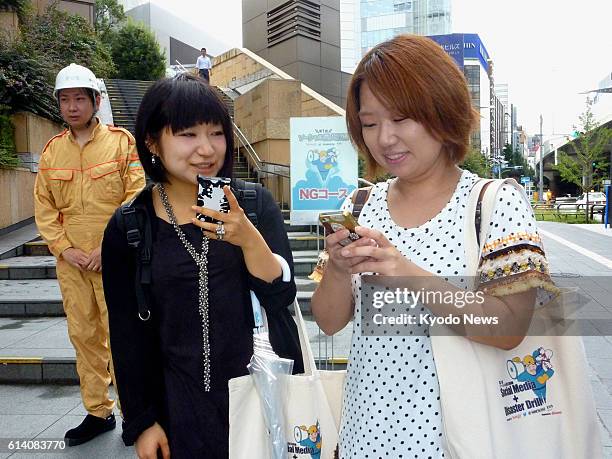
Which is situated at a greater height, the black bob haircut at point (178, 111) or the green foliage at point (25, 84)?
the green foliage at point (25, 84)

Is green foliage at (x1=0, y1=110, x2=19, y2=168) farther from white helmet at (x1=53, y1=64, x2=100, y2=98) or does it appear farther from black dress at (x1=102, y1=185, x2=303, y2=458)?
black dress at (x1=102, y1=185, x2=303, y2=458)

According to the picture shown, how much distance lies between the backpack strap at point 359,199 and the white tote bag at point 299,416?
406 millimetres

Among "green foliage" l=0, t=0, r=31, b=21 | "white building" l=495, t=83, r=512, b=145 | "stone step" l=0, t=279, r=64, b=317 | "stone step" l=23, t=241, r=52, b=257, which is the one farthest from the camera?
"white building" l=495, t=83, r=512, b=145

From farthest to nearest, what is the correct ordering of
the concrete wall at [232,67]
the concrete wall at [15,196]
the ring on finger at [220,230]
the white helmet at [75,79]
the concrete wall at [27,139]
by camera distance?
the concrete wall at [232,67] < the concrete wall at [27,139] < the concrete wall at [15,196] < the white helmet at [75,79] < the ring on finger at [220,230]

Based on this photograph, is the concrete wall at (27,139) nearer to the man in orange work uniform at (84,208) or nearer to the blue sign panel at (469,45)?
the man in orange work uniform at (84,208)

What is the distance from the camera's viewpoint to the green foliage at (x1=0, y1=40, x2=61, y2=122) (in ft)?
31.3

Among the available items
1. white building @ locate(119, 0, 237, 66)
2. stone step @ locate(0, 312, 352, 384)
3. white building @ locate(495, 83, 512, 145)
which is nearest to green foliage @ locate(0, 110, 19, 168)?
stone step @ locate(0, 312, 352, 384)

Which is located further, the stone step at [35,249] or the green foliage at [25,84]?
the green foliage at [25,84]

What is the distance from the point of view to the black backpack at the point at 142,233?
4.82ft

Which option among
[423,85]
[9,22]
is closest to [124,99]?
[9,22]

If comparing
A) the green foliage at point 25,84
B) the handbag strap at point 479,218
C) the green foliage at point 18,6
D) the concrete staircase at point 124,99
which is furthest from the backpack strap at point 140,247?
the green foliage at point 18,6

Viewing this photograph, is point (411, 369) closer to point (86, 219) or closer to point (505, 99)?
point (86, 219)

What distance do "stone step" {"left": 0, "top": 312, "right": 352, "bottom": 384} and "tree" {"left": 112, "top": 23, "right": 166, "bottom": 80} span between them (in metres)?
15.9

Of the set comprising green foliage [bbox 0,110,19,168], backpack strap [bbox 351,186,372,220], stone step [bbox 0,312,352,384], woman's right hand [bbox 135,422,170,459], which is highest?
green foliage [bbox 0,110,19,168]
